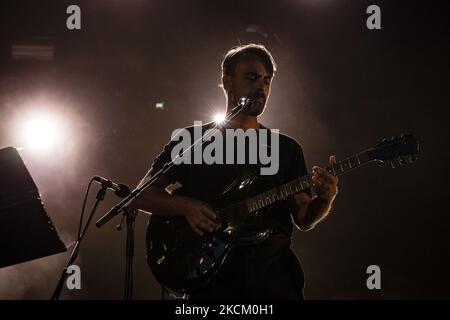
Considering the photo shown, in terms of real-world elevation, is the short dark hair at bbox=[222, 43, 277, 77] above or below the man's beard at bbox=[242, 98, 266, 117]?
above

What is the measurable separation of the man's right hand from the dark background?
352 cm

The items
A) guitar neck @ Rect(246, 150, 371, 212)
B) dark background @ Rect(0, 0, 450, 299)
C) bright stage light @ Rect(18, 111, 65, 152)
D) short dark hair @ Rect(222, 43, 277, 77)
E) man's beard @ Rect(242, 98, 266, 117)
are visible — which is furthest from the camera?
bright stage light @ Rect(18, 111, 65, 152)

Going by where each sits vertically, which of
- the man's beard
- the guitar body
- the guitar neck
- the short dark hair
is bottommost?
the guitar body

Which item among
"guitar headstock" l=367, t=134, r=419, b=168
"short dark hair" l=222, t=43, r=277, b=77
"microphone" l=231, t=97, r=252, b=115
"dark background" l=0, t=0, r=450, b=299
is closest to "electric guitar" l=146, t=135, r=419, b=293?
"guitar headstock" l=367, t=134, r=419, b=168

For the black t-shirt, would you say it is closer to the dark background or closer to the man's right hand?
the man's right hand

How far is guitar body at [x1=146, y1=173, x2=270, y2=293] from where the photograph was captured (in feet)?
8.25

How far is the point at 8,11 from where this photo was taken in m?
5.61

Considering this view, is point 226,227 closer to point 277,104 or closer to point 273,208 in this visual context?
point 273,208

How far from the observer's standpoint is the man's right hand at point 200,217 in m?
2.60

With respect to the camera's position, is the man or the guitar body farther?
the guitar body

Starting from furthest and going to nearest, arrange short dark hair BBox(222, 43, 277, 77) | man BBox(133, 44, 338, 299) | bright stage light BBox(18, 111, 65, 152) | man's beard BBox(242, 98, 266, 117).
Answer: bright stage light BBox(18, 111, 65, 152), short dark hair BBox(222, 43, 277, 77), man's beard BBox(242, 98, 266, 117), man BBox(133, 44, 338, 299)
